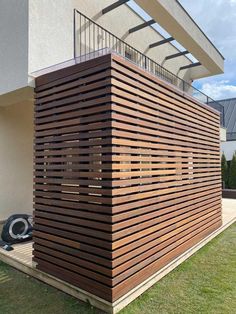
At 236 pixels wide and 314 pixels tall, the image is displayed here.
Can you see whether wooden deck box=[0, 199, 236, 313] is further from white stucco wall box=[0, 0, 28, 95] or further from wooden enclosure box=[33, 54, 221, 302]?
white stucco wall box=[0, 0, 28, 95]

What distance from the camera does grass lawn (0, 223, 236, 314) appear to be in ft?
11.3

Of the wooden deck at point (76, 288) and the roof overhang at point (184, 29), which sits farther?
the roof overhang at point (184, 29)

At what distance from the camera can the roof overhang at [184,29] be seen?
7281 mm

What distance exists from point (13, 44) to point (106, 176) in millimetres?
3454

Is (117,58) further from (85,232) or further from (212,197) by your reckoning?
(212,197)

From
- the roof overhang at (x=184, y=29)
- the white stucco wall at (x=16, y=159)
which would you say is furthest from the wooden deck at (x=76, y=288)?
the roof overhang at (x=184, y=29)

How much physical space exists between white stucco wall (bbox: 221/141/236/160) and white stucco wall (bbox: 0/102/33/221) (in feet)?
42.4

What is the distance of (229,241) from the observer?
6328 millimetres

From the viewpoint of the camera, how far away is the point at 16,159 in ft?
22.9

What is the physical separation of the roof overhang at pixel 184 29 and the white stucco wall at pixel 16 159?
426 cm

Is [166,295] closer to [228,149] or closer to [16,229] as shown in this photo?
[16,229]

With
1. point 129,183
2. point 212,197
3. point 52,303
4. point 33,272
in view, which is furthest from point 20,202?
point 212,197

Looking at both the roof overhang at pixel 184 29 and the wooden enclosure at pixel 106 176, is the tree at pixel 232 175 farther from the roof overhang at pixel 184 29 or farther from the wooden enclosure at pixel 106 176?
the wooden enclosure at pixel 106 176

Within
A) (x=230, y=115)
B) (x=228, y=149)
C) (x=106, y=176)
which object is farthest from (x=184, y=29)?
(x=230, y=115)
